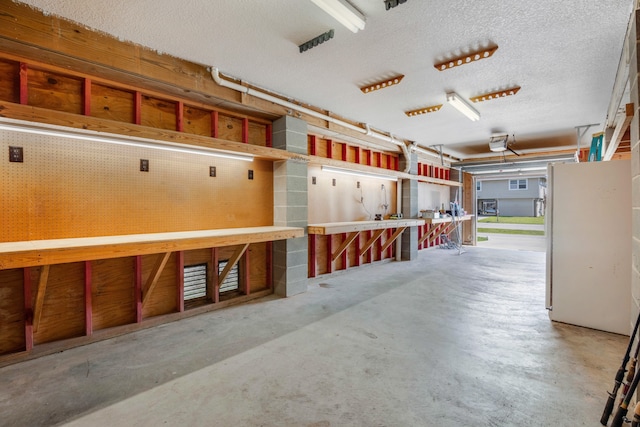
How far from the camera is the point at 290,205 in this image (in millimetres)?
3844

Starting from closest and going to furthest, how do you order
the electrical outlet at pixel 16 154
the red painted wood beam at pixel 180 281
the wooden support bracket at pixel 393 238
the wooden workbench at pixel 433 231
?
the electrical outlet at pixel 16 154 → the red painted wood beam at pixel 180 281 → the wooden support bracket at pixel 393 238 → the wooden workbench at pixel 433 231

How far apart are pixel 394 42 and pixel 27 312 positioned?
3.73 metres

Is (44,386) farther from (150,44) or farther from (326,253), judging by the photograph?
(326,253)

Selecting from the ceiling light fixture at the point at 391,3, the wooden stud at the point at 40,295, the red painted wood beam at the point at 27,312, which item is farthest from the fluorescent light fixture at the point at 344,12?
the red painted wood beam at the point at 27,312

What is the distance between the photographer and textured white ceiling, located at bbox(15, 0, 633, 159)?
6.73ft

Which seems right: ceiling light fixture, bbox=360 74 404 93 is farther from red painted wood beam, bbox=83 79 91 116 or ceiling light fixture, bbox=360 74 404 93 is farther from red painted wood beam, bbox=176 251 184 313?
red painted wood beam, bbox=176 251 184 313

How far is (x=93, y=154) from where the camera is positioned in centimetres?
256

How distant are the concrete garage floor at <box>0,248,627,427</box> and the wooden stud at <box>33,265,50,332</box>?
32 cm

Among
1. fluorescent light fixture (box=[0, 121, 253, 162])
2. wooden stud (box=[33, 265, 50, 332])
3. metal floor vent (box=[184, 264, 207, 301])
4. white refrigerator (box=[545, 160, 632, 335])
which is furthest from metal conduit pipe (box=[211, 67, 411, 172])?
white refrigerator (box=[545, 160, 632, 335])

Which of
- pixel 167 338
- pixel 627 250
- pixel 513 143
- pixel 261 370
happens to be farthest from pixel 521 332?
pixel 513 143

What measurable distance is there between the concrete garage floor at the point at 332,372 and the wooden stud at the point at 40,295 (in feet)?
1.06

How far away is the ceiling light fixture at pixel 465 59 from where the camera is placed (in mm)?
2590

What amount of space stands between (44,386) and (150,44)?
275 centimetres

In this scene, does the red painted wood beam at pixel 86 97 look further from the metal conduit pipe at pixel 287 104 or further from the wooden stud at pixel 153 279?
the wooden stud at pixel 153 279
